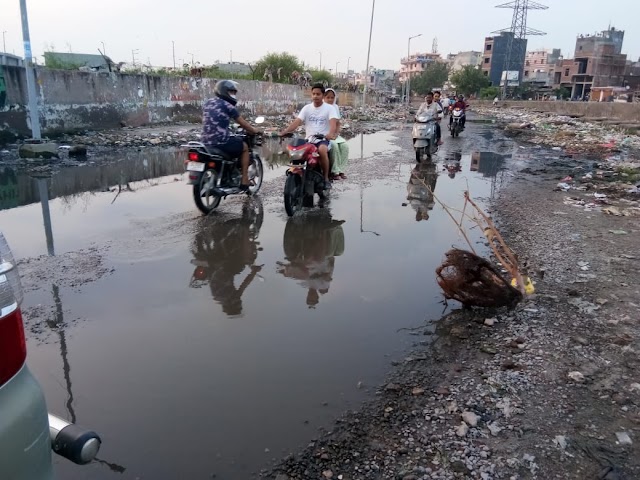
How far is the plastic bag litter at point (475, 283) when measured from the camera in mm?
3807

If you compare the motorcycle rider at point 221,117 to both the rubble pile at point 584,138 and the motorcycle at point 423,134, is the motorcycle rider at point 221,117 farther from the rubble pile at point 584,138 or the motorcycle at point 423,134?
the rubble pile at point 584,138

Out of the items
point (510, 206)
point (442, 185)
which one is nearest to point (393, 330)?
point (510, 206)

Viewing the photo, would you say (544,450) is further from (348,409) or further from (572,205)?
(572,205)

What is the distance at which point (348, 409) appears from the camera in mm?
2676

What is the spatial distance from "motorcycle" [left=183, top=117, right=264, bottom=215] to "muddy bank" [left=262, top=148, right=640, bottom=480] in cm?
396

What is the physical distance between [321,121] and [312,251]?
2670 mm

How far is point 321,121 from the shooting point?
7172mm

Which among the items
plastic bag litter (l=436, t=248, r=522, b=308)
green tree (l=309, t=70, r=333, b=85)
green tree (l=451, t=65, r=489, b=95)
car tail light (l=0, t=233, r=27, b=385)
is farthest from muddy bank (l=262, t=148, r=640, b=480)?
green tree (l=451, t=65, r=489, b=95)

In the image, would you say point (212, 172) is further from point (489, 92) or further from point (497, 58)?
point (497, 58)

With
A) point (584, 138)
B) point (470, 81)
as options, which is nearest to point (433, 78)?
point (470, 81)

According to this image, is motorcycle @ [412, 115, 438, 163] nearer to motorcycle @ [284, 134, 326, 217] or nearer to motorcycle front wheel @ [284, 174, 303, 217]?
motorcycle @ [284, 134, 326, 217]

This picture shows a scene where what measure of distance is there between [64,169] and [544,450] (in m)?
10.5

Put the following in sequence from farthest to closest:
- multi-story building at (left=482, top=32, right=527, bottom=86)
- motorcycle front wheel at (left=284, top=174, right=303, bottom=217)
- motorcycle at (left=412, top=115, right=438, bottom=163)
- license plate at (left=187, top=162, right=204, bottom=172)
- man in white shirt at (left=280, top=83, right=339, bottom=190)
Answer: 1. multi-story building at (left=482, top=32, right=527, bottom=86)
2. motorcycle at (left=412, top=115, right=438, bottom=163)
3. man in white shirt at (left=280, top=83, right=339, bottom=190)
4. motorcycle front wheel at (left=284, top=174, right=303, bottom=217)
5. license plate at (left=187, top=162, right=204, bottom=172)

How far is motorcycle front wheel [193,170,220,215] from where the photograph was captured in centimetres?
643
